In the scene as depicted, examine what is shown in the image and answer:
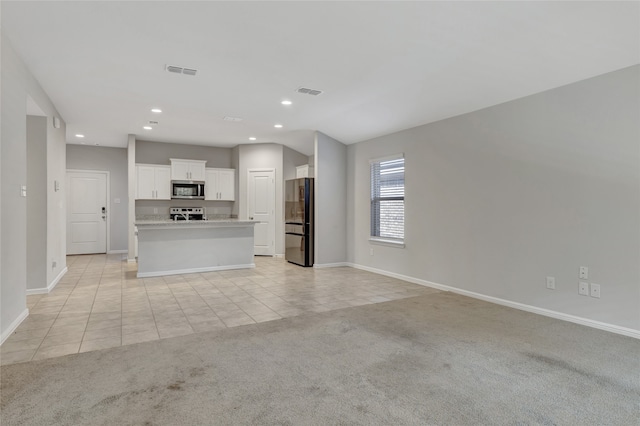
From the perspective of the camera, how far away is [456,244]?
480cm

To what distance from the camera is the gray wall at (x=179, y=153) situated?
26.7 ft

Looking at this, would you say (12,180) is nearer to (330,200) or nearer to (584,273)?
(330,200)

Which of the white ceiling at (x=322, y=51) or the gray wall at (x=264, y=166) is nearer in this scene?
the white ceiling at (x=322, y=51)

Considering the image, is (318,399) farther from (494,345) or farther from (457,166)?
(457,166)

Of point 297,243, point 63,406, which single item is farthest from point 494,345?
point 297,243

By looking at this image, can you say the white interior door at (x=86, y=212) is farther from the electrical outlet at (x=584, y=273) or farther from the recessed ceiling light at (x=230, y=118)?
the electrical outlet at (x=584, y=273)

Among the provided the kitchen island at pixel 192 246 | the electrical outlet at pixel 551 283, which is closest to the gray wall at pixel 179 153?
the kitchen island at pixel 192 246

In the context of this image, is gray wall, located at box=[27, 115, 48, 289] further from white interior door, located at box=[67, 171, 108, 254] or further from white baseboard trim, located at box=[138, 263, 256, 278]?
white interior door, located at box=[67, 171, 108, 254]

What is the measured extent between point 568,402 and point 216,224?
5.47 m

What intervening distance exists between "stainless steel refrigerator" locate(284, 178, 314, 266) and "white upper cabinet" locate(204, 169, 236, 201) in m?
1.95

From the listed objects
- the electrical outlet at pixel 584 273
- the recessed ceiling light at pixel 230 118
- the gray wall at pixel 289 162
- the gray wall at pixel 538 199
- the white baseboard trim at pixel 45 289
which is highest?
the recessed ceiling light at pixel 230 118

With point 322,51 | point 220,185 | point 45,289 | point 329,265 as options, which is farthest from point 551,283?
point 220,185

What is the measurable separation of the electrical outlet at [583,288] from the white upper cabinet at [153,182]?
7755 mm

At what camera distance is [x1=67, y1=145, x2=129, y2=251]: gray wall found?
8719 millimetres
